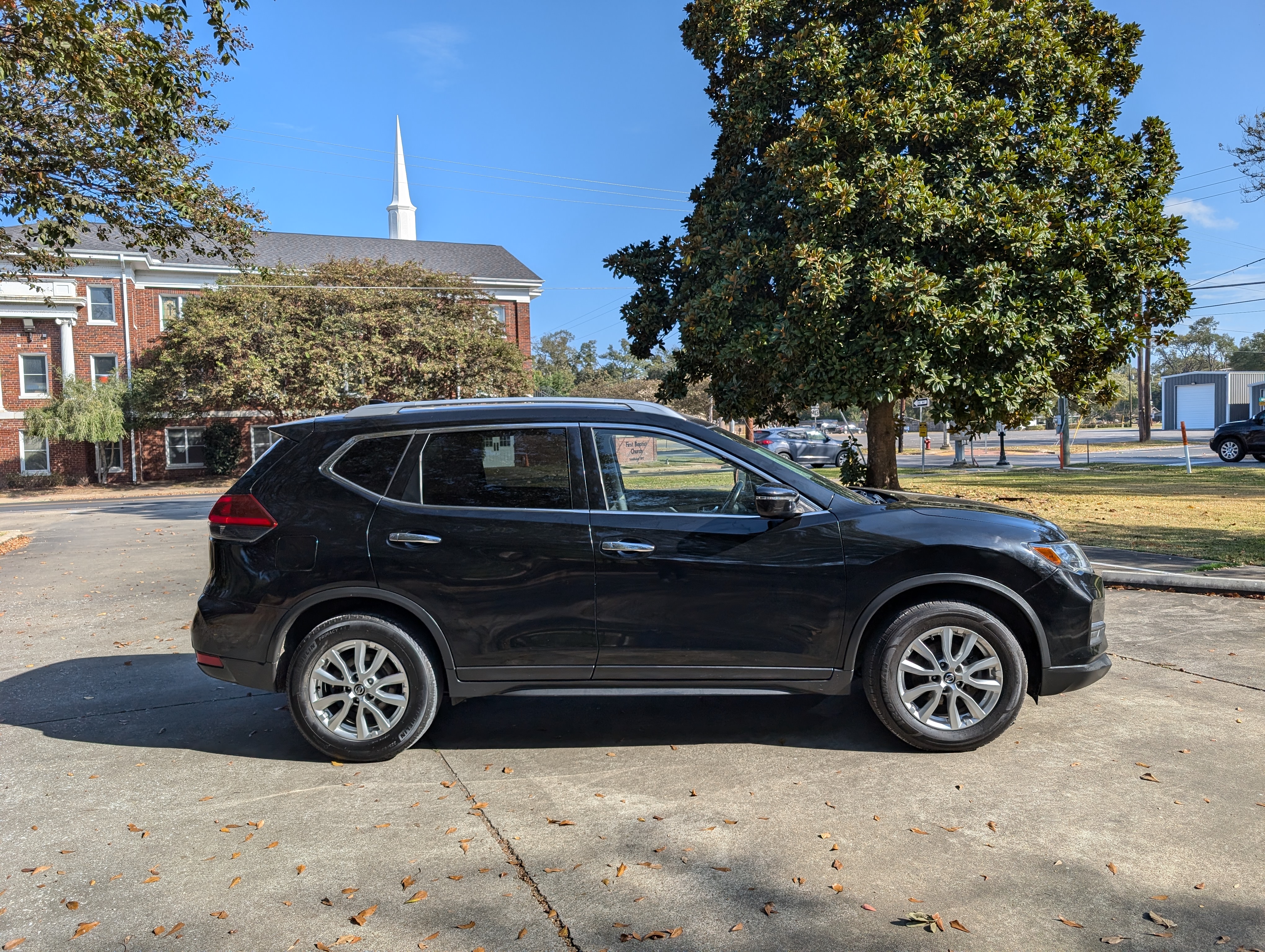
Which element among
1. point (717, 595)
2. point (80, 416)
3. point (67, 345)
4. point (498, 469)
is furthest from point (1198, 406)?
point (498, 469)

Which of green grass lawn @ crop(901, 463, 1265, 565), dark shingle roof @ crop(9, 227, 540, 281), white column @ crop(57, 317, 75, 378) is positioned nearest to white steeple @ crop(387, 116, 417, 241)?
dark shingle roof @ crop(9, 227, 540, 281)

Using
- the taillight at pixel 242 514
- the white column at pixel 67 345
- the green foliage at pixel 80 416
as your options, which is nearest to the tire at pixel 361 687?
the taillight at pixel 242 514

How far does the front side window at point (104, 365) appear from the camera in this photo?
38375 mm

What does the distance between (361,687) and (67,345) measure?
39.6 m

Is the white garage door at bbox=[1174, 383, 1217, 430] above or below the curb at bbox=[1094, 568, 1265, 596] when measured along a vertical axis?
above

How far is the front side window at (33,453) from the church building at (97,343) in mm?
29

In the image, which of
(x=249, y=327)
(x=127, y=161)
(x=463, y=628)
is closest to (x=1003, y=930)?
(x=463, y=628)

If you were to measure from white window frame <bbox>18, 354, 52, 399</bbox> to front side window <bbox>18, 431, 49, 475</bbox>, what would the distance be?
1685 millimetres

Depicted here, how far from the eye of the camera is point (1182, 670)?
5.80m

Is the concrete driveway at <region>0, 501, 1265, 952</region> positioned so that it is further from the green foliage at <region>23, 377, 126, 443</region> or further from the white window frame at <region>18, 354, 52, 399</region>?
the white window frame at <region>18, 354, 52, 399</region>

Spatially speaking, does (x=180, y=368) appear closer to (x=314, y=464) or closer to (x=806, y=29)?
(x=806, y=29)

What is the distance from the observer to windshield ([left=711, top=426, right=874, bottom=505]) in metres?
4.61

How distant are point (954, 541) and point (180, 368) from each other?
35522mm

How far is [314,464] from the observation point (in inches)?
181
